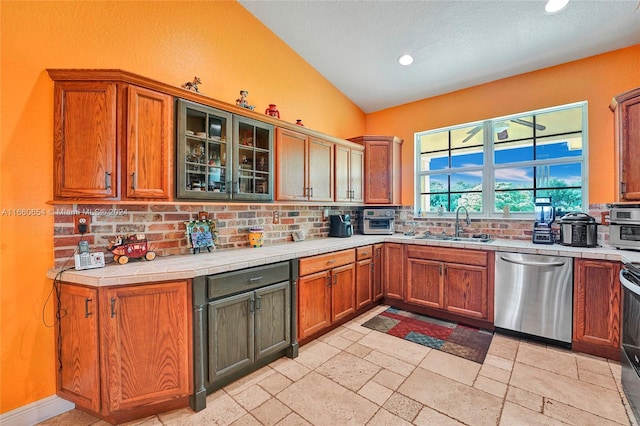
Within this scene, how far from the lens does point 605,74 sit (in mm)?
2889

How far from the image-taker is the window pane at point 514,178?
3.43 meters

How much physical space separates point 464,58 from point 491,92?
707mm

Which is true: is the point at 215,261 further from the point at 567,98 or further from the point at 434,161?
the point at 567,98

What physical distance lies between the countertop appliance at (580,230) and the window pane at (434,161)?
5.22ft

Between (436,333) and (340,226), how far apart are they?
5.38ft

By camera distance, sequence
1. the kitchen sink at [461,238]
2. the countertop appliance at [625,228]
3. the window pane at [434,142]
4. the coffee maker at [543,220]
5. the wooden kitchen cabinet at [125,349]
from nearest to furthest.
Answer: the wooden kitchen cabinet at [125,349], the countertop appliance at [625,228], the coffee maker at [543,220], the kitchen sink at [461,238], the window pane at [434,142]

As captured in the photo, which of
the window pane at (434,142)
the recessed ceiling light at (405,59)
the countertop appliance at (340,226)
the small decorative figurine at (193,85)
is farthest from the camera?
the window pane at (434,142)

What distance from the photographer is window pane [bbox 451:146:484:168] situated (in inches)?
149

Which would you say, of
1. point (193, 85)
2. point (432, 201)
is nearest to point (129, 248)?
point (193, 85)

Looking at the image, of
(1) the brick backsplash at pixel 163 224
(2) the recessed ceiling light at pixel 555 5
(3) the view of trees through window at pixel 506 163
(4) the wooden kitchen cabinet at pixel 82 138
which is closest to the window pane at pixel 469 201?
(3) the view of trees through window at pixel 506 163

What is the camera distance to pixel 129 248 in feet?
6.73

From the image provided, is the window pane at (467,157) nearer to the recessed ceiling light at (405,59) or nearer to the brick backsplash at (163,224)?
the recessed ceiling light at (405,59)

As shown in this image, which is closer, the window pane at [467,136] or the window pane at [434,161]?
the window pane at [467,136]

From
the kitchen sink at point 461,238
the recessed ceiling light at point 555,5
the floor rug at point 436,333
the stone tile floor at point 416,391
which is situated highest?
the recessed ceiling light at point 555,5
